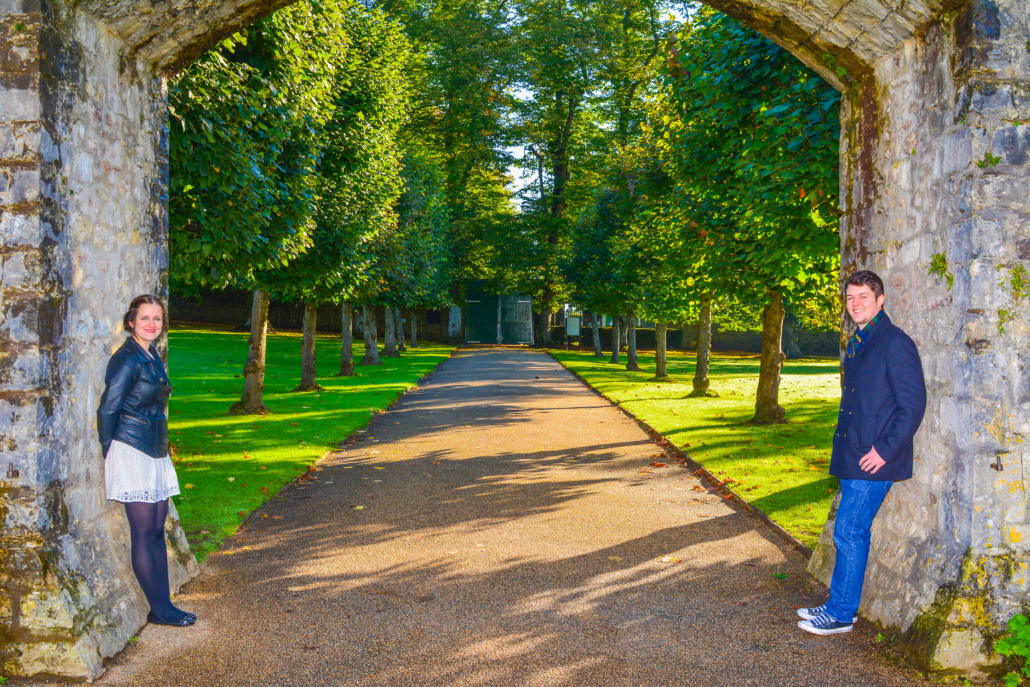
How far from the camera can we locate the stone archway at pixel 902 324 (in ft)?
13.9

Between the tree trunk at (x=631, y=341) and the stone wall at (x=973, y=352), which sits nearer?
the stone wall at (x=973, y=352)

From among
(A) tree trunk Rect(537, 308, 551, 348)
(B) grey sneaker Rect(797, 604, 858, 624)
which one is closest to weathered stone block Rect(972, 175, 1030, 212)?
(B) grey sneaker Rect(797, 604, 858, 624)

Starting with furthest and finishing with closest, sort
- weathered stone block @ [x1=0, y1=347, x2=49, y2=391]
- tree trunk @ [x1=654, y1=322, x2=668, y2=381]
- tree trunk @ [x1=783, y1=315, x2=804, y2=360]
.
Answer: tree trunk @ [x1=783, y1=315, x2=804, y2=360]
tree trunk @ [x1=654, y1=322, x2=668, y2=381]
weathered stone block @ [x1=0, y1=347, x2=49, y2=391]

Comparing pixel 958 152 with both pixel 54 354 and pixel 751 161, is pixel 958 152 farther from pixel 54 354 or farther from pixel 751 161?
pixel 54 354

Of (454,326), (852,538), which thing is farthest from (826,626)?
(454,326)

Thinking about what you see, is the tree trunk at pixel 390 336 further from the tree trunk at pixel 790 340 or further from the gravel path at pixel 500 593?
the gravel path at pixel 500 593

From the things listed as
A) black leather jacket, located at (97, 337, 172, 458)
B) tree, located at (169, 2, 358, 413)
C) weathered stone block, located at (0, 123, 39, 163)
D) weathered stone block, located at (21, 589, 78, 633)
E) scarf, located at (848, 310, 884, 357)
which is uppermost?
tree, located at (169, 2, 358, 413)

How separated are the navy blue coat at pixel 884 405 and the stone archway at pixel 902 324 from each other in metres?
0.21

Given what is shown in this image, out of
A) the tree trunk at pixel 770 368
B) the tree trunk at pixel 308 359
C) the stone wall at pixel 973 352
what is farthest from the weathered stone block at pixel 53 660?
the tree trunk at pixel 308 359

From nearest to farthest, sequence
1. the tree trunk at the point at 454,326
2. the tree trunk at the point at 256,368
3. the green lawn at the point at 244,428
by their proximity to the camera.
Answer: the green lawn at the point at 244,428 → the tree trunk at the point at 256,368 → the tree trunk at the point at 454,326

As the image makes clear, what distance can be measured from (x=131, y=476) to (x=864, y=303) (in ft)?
15.3

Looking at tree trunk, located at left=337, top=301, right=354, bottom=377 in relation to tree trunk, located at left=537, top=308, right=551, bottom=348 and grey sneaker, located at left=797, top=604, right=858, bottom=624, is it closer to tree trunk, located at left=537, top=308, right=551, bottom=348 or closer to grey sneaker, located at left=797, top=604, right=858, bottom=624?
grey sneaker, located at left=797, top=604, right=858, bottom=624

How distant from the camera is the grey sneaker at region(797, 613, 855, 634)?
4723mm

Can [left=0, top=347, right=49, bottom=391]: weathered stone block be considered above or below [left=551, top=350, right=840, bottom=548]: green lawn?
above
